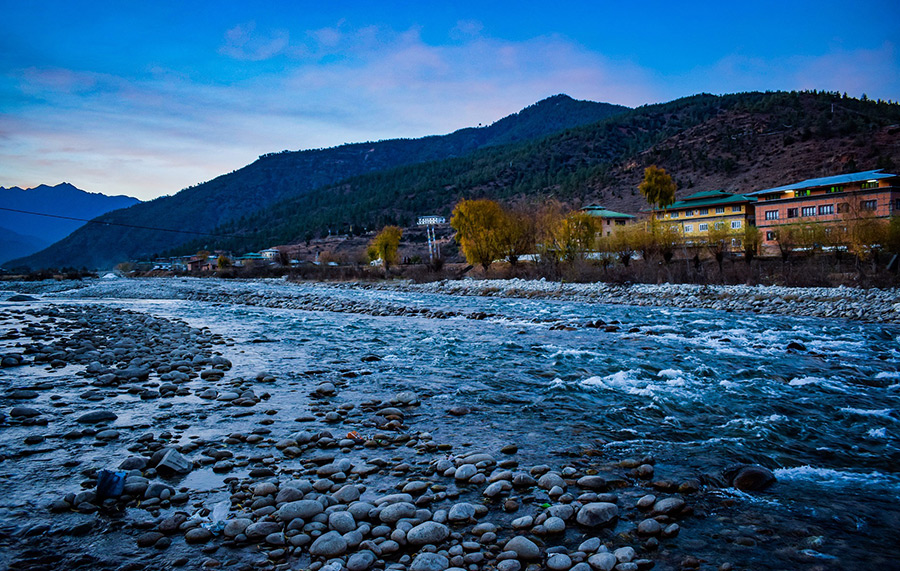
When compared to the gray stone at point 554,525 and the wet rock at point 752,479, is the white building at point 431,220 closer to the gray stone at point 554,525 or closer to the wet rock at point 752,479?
the wet rock at point 752,479

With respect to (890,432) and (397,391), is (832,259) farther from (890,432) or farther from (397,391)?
(397,391)

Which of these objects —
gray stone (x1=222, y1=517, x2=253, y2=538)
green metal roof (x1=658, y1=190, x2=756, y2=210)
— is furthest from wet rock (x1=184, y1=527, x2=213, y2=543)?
green metal roof (x1=658, y1=190, x2=756, y2=210)

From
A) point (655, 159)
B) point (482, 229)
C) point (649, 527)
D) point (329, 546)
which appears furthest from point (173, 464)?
point (655, 159)

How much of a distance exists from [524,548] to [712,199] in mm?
77826

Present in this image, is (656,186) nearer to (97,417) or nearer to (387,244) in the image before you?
(387,244)

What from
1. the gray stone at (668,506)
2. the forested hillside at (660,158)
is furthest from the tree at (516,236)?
the forested hillside at (660,158)

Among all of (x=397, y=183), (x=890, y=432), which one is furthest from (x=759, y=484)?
(x=397, y=183)

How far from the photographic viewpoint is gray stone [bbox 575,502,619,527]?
4441 millimetres

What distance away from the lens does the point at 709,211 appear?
71000 millimetres

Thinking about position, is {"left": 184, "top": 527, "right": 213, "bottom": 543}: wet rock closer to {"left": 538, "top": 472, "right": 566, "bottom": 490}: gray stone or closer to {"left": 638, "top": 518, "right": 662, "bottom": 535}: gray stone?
{"left": 538, "top": 472, "right": 566, "bottom": 490}: gray stone

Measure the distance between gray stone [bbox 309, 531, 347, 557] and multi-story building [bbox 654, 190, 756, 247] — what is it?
67.8 metres

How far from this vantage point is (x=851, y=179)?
55.4 metres

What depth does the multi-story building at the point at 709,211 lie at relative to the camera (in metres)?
67.2

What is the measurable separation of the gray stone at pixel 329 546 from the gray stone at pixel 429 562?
24.5 inches
